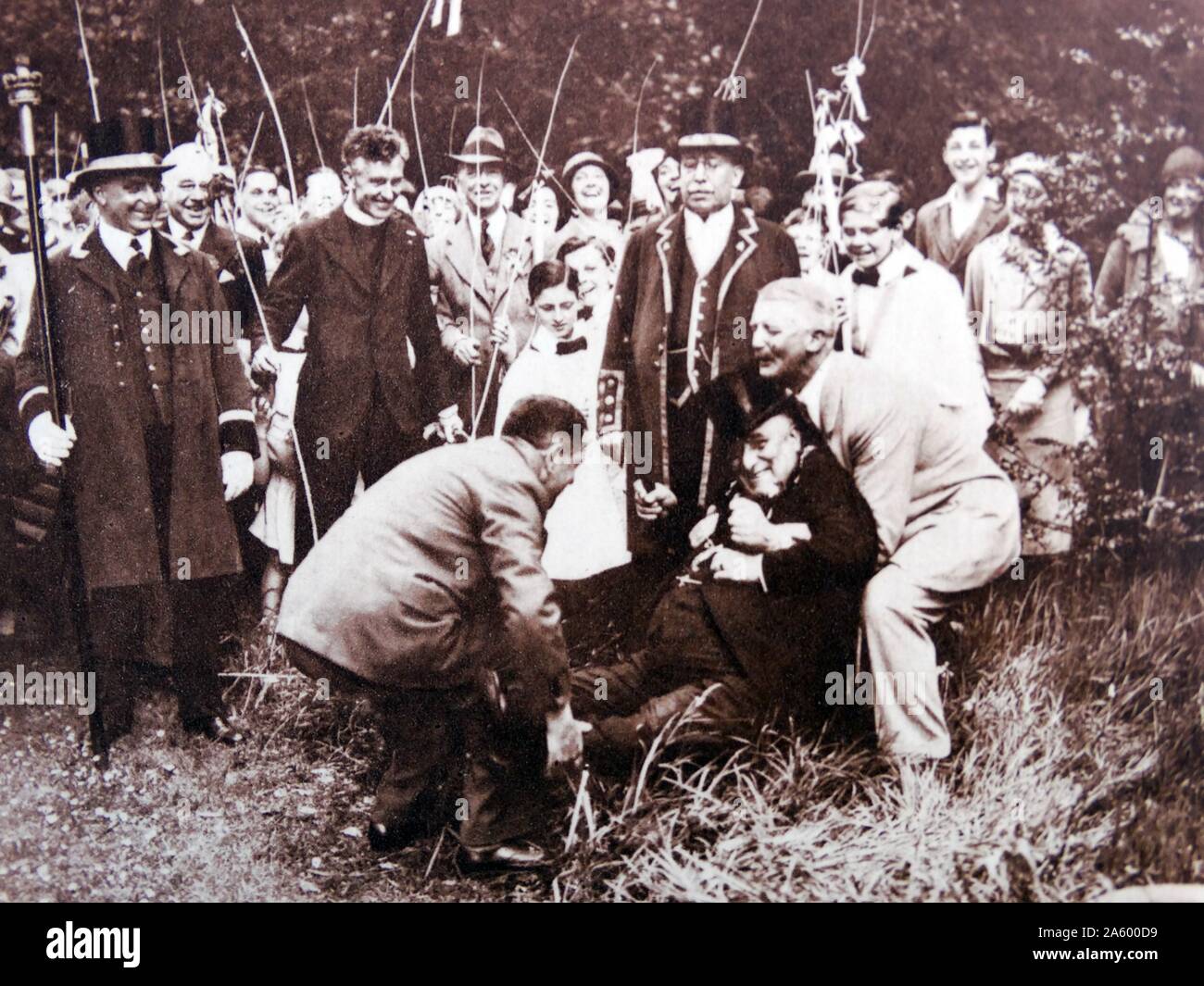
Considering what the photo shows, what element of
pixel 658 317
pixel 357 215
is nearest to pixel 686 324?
pixel 658 317

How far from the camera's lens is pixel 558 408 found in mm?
4191

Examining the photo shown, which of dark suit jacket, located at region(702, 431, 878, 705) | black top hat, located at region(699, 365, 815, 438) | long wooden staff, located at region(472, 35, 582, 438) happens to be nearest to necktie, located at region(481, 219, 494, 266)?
long wooden staff, located at region(472, 35, 582, 438)

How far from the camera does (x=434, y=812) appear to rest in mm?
4141

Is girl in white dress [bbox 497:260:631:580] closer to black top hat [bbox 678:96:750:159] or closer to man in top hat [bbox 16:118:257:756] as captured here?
black top hat [bbox 678:96:750:159]

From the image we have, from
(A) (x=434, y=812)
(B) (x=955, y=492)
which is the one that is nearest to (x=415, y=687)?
(A) (x=434, y=812)

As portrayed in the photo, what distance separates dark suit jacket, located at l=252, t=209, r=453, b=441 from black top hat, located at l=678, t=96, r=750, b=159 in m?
1.06

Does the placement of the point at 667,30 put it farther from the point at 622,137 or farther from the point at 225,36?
the point at 225,36

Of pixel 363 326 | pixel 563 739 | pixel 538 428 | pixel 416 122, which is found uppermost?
pixel 416 122

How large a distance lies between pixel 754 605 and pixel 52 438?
2.60 metres

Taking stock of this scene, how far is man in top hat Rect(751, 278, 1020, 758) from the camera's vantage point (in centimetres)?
415

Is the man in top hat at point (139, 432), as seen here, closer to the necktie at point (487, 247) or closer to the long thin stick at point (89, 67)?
the long thin stick at point (89, 67)

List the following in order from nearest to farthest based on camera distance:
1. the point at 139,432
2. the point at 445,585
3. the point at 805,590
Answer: the point at 445,585 < the point at 805,590 < the point at 139,432

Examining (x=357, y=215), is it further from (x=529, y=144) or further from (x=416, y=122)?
(x=529, y=144)
